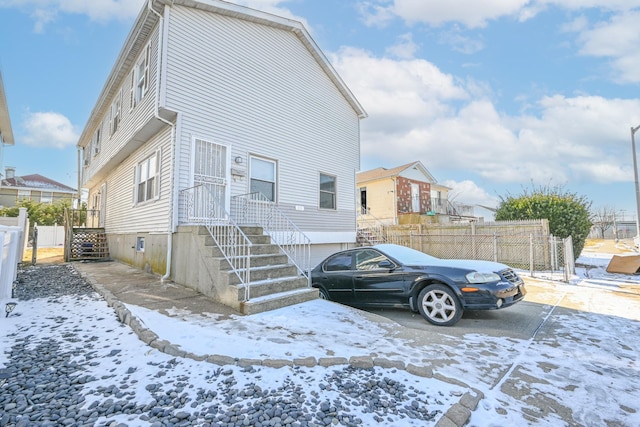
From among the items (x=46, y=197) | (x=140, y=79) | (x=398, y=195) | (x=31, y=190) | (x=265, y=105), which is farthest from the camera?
(x=46, y=197)

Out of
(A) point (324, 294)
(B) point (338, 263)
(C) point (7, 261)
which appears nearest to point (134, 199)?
(C) point (7, 261)

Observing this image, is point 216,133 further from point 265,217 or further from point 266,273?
point 266,273

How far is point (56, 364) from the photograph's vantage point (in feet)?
9.64

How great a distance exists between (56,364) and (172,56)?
22.5ft

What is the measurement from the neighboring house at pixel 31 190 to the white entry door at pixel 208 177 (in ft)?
89.9

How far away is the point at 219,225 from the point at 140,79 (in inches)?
232

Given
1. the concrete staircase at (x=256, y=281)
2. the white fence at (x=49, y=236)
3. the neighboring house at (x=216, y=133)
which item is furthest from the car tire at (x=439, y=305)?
the white fence at (x=49, y=236)

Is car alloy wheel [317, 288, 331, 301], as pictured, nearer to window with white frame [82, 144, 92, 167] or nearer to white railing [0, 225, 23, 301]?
white railing [0, 225, 23, 301]

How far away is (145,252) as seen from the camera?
8.69 meters

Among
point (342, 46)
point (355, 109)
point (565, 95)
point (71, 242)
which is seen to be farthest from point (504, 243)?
point (71, 242)

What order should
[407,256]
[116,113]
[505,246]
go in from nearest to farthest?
[407,256], [116,113], [505,246]

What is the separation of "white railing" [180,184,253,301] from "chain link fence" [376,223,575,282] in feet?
30.5

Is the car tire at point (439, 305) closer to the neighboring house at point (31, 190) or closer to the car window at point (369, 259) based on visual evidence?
the car window at point (369, 259)

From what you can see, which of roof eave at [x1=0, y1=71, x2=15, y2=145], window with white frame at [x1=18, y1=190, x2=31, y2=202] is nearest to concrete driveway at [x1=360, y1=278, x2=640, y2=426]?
roof eave at [x1=0, y1=71, x2=15, y2=145]
